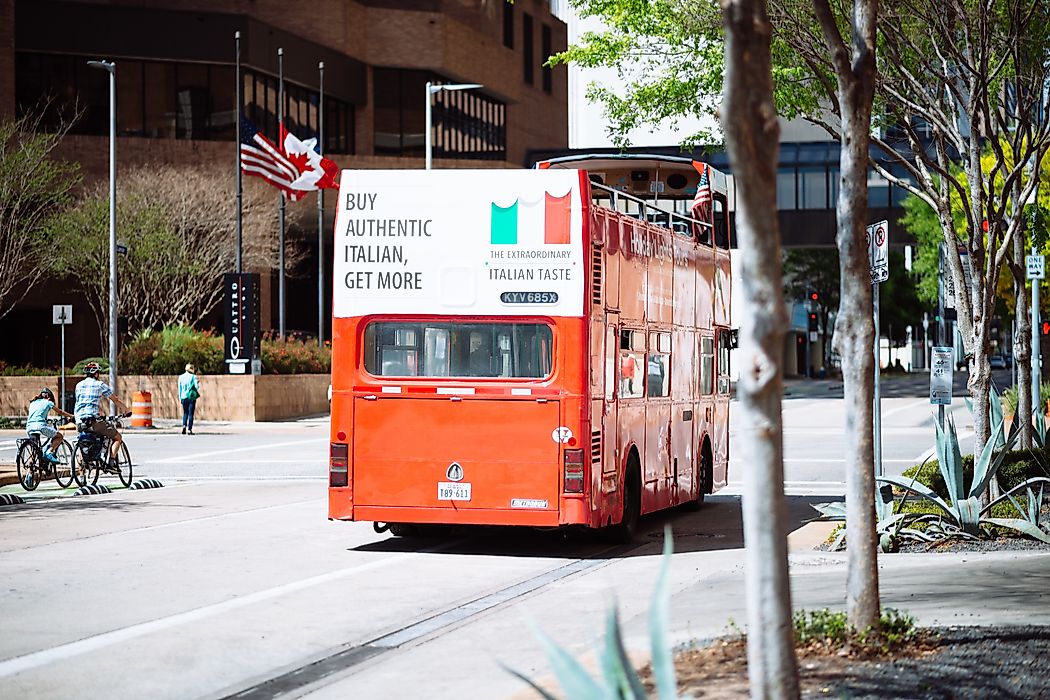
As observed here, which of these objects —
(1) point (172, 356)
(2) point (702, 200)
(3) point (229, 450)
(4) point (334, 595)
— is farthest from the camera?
(1) point (172, 356)

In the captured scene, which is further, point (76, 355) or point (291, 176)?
point (76, 355)

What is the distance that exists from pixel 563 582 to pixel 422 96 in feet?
199

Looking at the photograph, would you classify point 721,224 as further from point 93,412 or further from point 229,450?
point 229,450

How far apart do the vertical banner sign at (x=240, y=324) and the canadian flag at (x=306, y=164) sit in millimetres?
3481

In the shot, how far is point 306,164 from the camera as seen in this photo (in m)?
48.1

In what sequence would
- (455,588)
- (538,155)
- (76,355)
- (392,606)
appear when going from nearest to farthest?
(392,606) < (455,588) < (76,355) < (538,155)

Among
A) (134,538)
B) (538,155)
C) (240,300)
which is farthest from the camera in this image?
(538,155)

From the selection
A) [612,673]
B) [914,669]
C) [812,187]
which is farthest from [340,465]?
[812,187]

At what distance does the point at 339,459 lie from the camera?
14.7 meters

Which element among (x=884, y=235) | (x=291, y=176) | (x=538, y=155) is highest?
(x=538, y=155)

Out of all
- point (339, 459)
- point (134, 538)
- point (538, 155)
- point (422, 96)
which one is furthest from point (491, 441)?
point (538, 155)

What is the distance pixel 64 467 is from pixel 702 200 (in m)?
12.0

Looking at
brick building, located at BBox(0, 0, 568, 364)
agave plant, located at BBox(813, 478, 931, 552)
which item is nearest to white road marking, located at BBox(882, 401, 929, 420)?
brick building, located at BBox(0, 0, 568, 364)

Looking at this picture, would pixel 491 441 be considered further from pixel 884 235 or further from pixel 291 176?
pixel 291 176
